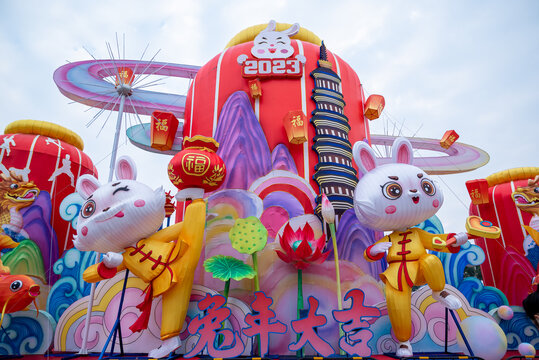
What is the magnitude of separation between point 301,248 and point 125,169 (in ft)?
9.51

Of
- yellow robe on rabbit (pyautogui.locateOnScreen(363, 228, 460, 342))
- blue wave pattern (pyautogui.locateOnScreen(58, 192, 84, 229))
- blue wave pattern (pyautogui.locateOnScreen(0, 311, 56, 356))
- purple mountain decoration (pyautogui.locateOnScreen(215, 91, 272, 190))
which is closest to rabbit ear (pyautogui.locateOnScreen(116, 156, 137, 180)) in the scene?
purple mountain decoration (pyautogui.locateOnScreen(215, 91, 272, 190))

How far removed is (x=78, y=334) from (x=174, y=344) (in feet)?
5.93

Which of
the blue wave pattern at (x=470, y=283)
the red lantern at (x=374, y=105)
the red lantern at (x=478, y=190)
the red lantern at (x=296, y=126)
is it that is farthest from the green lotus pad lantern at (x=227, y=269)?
the red lantern at (x=478, y=190)

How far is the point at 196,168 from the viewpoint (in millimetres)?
5234

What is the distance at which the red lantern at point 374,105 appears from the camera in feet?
25.1

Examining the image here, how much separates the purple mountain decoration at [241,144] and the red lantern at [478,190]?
5086 mm

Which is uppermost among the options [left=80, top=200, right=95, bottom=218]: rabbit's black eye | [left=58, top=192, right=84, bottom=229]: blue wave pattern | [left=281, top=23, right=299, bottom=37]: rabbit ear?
[left=281, top=23, right=299, bottom=37]: rabbit ear

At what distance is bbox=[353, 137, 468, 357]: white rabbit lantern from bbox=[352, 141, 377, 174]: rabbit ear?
17cm

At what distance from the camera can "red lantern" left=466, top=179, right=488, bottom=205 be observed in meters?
8.36

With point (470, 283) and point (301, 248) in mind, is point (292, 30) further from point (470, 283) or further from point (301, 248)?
point (470, 283)

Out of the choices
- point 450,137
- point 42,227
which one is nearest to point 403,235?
point 450,137

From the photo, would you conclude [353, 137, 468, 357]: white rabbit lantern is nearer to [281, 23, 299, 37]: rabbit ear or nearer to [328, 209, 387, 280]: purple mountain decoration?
[328, 209, 387, 280]: purple mountain decoration

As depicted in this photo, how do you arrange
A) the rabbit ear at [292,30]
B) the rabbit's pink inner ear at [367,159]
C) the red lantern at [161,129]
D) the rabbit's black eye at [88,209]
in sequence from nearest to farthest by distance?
the rabbit's black eye at [88,209]
the rabbit's pink inner ear at [367,159]
the red lantern at [161,129]
the rabbit ear at [292,30]

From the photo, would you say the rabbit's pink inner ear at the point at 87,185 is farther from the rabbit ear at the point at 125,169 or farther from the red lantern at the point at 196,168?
the red lantern at the point at 196,168
